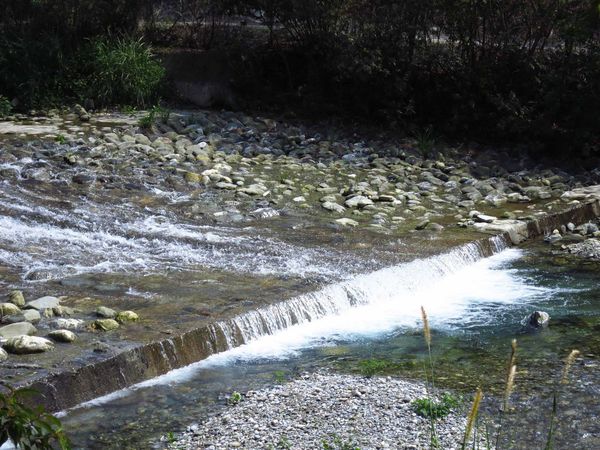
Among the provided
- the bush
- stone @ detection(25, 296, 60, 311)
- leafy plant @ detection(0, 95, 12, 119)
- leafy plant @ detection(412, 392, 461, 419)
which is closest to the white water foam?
stone @ detection(25, 296, 60, 311)

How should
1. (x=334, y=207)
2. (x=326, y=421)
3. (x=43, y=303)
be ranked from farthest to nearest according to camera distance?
1. (x=334, y=207)
2. (x=43, y=303)
3. (x=326, y=421)

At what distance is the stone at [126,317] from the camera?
7.12m

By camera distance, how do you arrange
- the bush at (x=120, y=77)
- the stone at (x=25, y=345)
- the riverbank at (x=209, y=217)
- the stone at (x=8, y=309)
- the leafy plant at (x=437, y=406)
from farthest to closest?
the bush at (x=120, y=77), the riverbank at (x=209, y=217), the stone at (x=8, y=309), the stone at (x=25, y=345), the leafy plant at (x=437, y=406)

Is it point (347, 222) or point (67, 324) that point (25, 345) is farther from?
point (347, 222)

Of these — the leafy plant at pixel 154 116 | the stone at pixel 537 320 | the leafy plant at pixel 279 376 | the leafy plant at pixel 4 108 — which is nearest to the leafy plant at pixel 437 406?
the leafy plant at pixel 279 376

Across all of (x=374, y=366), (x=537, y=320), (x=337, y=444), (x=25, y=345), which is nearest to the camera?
(x=337, y=444)

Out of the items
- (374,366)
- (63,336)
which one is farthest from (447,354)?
(63,336)

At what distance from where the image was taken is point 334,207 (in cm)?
1127

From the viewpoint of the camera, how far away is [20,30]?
54.3 ft

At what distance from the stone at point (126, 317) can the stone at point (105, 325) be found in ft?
0.35

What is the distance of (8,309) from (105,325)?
29.3 inches

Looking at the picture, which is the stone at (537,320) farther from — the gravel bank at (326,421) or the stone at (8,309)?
the stone at (8,309)

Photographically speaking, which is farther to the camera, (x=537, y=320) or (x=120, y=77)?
(x=120, y=77)

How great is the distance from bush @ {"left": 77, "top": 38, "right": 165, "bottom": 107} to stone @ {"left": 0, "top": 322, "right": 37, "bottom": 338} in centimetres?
917
